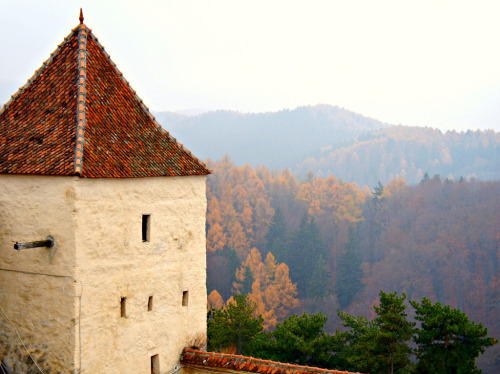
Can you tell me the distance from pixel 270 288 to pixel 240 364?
81069 millimetres

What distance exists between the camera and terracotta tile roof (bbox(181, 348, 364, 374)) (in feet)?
47.2

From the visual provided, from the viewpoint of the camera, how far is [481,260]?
102 metres


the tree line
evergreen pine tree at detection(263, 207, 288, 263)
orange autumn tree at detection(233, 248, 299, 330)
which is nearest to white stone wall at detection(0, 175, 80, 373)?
the tree line

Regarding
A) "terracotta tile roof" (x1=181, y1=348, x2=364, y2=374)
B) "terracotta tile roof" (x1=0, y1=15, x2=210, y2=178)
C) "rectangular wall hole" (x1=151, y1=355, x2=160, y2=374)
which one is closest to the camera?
"terracotta tile roof" (x1=0, y1=15, x2=210, y2=178)

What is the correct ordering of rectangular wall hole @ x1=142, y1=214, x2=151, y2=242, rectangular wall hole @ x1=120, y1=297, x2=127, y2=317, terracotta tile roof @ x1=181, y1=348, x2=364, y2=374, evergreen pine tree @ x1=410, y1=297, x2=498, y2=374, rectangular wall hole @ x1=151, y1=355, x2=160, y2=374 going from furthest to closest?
evergreen pine tree @ x1=410, y1=297, x2=498, y2=374 → rectangular wall hole @ x1=151, y1=355, x2=160, y2=374 → rectangular wall hole @ x1=142, y1=214, x2=151, y2=242 → terracotta tile roof @ x1=181, y1=348, x2=364, y2=374 → rectangular wall hole @ x1=120, y1=297, x2=127, y2=317

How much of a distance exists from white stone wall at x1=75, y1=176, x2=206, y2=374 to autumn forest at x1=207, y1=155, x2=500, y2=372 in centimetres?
6885

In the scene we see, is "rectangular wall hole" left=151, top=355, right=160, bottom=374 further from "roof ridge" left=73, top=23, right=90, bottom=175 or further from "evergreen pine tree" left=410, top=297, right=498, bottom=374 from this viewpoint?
"evergreen pine tree" left=410, top=297, right=498, bottom=374

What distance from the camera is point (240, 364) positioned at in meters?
14.8

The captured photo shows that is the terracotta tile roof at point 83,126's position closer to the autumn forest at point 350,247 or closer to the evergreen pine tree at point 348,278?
the autumn forest at point 350,247

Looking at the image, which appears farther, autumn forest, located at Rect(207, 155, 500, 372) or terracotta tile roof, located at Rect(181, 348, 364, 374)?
autumn forest, located at Rect(207, 155, 500, 372)

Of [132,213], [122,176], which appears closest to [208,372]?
[132,213]

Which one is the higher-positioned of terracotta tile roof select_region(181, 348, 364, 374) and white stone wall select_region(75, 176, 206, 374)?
white stone wall select_region(75, 176, 206, 374)

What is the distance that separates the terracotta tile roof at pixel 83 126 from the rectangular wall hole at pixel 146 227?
107cm

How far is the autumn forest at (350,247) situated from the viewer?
309 feet
